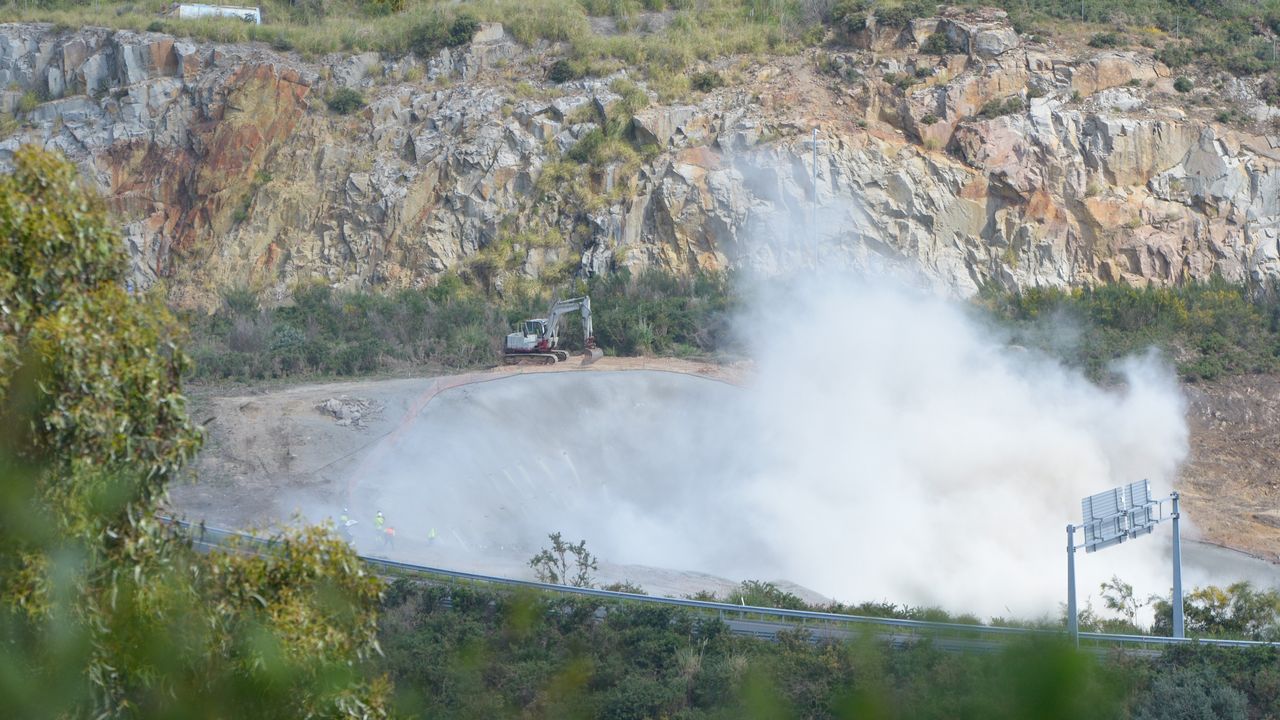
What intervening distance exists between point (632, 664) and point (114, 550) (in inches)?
442

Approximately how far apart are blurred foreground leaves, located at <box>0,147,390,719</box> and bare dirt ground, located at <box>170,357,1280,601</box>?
1585cm

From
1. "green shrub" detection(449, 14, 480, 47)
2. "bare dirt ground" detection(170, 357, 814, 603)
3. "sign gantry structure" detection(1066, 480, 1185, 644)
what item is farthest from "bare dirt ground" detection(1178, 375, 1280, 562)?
"green shrub" detection(449, 14, 480, 47)

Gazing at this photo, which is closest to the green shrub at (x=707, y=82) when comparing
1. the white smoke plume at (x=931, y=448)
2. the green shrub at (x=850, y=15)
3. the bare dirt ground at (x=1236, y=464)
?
the green shrub at (x=850, y=15)

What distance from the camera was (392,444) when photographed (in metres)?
30.4

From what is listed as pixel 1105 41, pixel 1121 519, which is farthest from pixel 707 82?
pixel 1121 519

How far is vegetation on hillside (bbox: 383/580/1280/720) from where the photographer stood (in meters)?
14.9

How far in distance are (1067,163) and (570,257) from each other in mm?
16409

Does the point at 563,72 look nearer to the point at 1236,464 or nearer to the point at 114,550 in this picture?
the point at 1236,464

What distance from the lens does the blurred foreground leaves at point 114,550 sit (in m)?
6.32

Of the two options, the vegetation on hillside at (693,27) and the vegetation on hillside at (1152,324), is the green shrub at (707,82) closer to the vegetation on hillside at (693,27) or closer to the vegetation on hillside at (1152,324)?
the vegetation on hillside at (693,27)

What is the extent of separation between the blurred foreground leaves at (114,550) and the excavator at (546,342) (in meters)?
28.0

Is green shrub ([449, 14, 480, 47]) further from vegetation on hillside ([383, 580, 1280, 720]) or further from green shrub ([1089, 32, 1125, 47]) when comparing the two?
vegetation on hillside ([383, 580, 1280, 720])

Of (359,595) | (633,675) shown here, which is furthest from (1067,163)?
(359,595)

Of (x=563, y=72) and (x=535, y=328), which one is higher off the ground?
(x=563, y=72)
